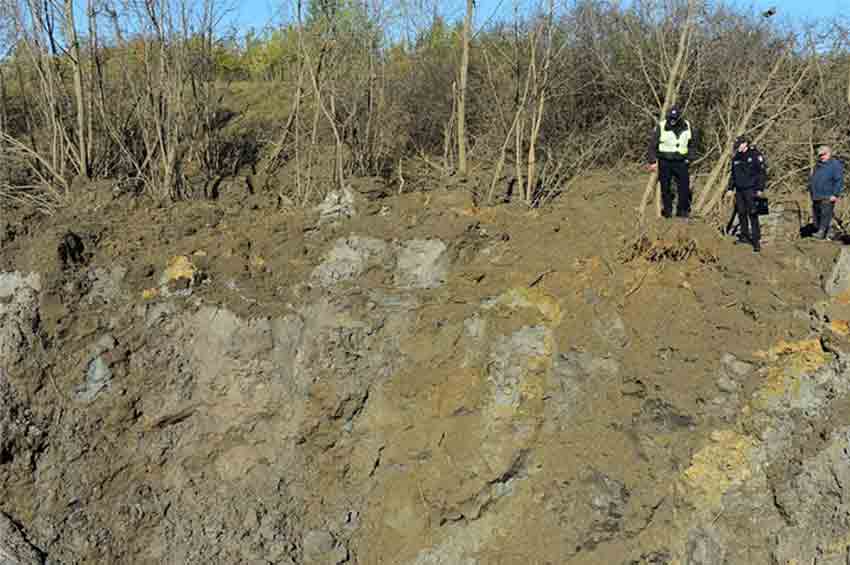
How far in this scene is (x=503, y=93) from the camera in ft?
28.5

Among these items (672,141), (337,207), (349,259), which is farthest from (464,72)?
(349,259)

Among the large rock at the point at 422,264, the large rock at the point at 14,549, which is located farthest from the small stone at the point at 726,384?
the large rock at the point at 14,549

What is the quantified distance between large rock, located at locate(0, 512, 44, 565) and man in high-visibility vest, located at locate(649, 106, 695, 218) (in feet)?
21.9

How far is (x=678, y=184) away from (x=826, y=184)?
1.43m

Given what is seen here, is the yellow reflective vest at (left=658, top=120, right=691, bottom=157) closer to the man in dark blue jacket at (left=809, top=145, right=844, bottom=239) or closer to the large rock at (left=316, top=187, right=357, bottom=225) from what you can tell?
the man in dark blue jacket at (left=809, top=145, right=844, bottom=239)

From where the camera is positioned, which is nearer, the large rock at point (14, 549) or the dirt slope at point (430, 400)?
the dirt slope at point (430, 400)

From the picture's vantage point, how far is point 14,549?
4.91 metres

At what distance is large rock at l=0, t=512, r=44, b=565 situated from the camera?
4859 millimetres

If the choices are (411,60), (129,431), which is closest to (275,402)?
(129,431)

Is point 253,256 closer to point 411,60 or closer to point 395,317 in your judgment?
point 395,317

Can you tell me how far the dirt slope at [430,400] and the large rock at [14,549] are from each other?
0.6 inches

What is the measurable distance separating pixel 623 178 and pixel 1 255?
7.57 m

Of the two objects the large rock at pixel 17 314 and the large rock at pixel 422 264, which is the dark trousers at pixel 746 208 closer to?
the large rock at pixel 422 264

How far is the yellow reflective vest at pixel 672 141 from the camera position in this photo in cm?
664
